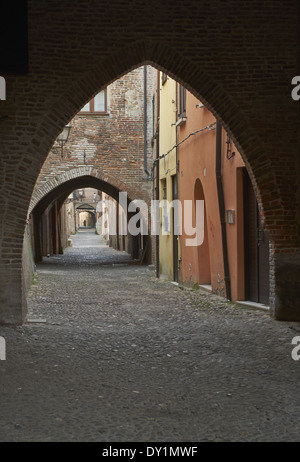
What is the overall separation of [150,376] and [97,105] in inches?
650

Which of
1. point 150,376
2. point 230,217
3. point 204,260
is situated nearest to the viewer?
point 150,376

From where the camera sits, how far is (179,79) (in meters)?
8.80

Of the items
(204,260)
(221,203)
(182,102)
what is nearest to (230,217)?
(221,203)

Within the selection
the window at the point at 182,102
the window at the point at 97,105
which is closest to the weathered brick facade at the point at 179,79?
the window at the point at 182,102

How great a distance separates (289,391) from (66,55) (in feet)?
17.2

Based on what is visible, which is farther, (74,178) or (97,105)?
(97,105)

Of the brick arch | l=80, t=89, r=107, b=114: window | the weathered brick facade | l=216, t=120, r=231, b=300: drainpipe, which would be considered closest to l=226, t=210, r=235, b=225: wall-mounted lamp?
l=216, t=120, r=231, b=300: drainpipe

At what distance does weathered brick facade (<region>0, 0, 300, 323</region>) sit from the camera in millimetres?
8406

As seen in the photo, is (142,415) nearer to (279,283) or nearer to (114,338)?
(114,338)

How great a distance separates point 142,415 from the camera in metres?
4.59

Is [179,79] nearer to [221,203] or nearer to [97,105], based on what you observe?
[221,203]

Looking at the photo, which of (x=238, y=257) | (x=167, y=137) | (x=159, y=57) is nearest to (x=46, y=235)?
(x=167, y=137)

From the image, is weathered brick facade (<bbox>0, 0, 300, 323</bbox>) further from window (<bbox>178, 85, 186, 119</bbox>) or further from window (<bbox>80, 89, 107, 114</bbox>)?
window (<bbox>80, 89, 107, 114</bbox>)

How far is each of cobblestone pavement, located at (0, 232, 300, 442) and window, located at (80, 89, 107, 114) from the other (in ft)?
38.5
